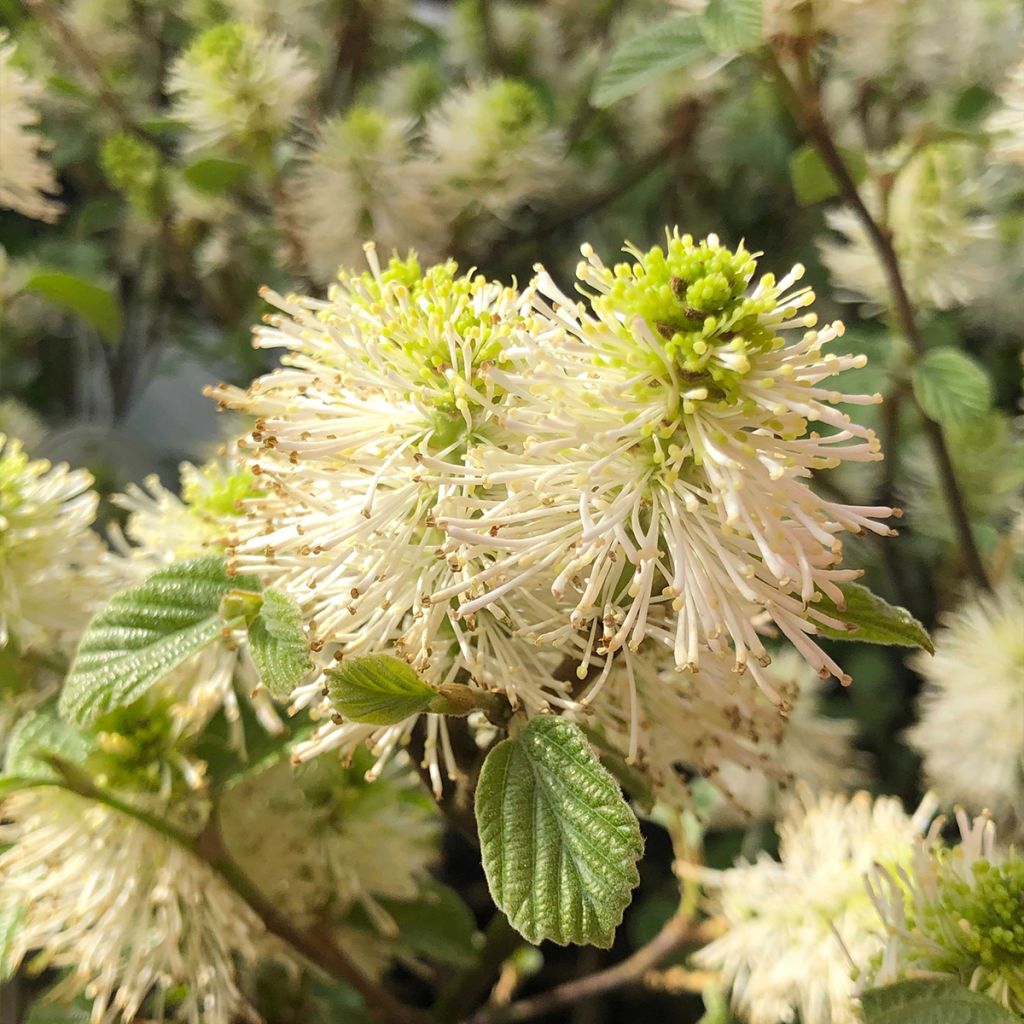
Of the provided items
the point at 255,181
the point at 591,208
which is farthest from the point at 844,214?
the point at 255,181

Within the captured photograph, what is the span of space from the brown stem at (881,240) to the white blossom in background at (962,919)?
29 cm

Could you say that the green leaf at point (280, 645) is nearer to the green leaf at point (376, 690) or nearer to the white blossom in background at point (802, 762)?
the green leaf at point (376, 690)

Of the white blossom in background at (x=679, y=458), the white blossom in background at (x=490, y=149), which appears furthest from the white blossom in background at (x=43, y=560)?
the white blossom in background at (x=490, y=149)

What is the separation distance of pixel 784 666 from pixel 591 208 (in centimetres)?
55

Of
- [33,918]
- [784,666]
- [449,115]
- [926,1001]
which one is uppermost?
[449,115]

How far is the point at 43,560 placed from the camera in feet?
1.60

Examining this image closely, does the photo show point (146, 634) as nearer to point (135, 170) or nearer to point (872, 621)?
point (872, 621)

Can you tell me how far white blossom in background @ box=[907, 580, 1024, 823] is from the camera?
605 mm

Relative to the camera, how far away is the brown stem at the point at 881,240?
0.55 metres

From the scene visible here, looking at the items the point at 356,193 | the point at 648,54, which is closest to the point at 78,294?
the point at 356,193

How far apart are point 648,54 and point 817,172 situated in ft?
0.50

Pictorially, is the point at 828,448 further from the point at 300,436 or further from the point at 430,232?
the point at 430,232

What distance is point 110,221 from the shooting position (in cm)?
101

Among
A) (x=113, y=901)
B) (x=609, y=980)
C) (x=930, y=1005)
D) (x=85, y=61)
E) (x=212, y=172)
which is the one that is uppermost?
(x=85, y=61)
